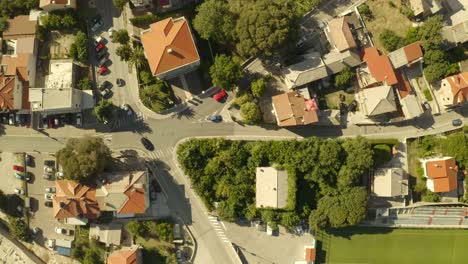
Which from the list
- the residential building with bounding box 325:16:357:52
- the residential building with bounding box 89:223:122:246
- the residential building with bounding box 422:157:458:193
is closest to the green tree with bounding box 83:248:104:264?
the residential building with bounding box 89:223:122:246

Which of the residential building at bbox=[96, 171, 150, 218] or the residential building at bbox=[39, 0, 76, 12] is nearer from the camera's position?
the residential building at bbox=[96, 171, 150, 218]

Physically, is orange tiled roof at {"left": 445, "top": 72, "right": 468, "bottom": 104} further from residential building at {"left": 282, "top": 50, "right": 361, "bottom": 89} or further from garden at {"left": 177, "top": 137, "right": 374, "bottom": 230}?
garden at {"left": 177, "top": 137, "right": 374, "bottom": 230}

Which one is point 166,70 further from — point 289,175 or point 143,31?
point 289,175

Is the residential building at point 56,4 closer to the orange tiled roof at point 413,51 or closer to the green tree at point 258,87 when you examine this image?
the green tree at point 258,87

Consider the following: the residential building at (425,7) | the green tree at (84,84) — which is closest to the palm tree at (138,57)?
the green tree at (84,84)

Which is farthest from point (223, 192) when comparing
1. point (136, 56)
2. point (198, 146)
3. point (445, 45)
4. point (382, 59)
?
point (445, 45)

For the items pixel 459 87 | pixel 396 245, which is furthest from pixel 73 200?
pixel 459 87

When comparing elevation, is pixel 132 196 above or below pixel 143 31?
below

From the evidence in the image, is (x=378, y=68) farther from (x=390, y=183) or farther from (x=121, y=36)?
(x=121, y=36)
